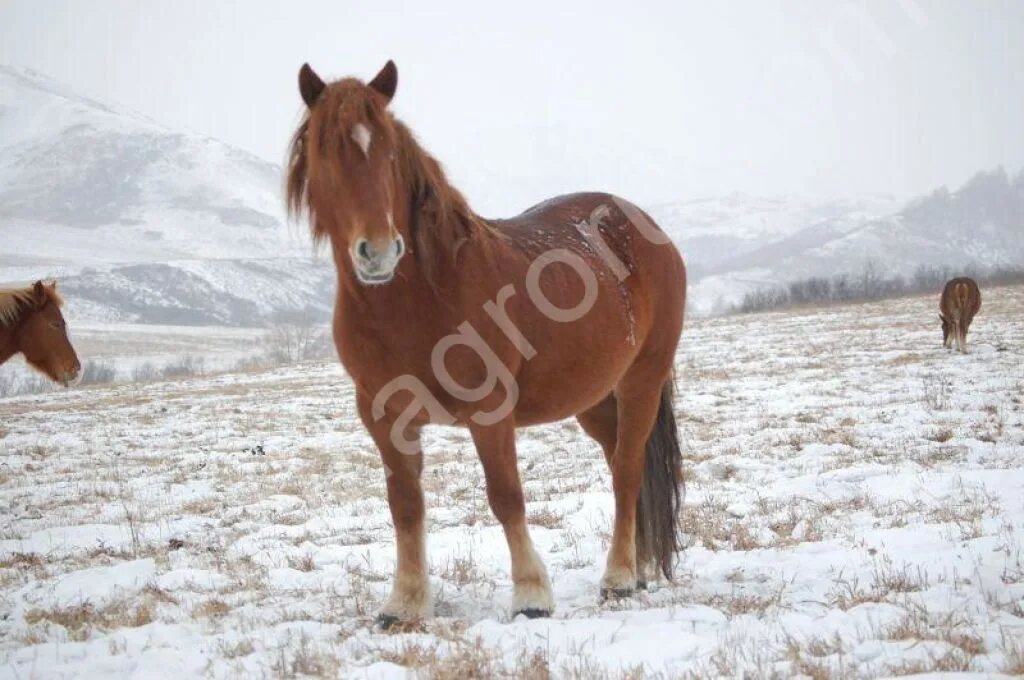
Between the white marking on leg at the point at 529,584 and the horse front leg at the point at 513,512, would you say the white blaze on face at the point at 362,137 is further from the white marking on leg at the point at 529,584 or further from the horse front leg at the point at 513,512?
Answer: the white marking on leg at the point at 529,584

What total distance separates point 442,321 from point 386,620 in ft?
5.24

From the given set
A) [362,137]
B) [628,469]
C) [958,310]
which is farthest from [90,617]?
[958,310]

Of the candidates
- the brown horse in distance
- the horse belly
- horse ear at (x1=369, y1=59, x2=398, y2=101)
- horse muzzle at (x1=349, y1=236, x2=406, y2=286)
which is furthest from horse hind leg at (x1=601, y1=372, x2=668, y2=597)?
the brown horse in distance

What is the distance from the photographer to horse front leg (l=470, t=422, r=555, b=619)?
362cm

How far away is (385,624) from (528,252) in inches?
87.1

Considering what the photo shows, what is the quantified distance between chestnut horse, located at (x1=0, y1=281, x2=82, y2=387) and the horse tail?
8354 mm

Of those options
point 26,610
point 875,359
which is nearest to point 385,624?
point 26,610

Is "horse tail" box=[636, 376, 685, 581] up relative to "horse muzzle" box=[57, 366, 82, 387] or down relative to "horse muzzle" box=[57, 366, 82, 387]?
down

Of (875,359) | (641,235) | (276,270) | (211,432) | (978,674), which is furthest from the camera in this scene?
(276,270)

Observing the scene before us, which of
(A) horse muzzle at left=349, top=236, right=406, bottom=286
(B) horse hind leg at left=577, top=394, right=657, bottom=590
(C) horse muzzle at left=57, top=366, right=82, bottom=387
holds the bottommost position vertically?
(B) horse hind leg at left=577, top=394, right=657, bottom=590

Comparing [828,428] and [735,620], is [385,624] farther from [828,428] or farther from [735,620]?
[828,428]

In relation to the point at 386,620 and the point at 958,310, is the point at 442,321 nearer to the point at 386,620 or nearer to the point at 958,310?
the point at 386,620

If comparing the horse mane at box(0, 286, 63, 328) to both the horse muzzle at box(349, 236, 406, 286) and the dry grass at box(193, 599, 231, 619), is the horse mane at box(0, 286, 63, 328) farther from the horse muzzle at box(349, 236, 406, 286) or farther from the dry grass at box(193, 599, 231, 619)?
the horse muzzle at box(349, 236, 406, 286)

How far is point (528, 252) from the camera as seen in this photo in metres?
4.21
